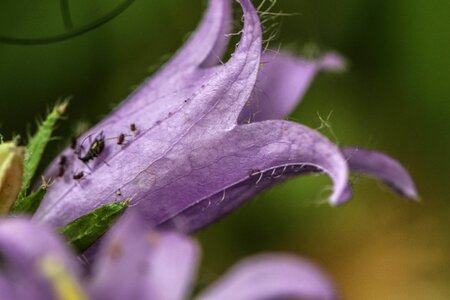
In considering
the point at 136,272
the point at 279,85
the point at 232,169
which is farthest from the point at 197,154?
the point at 136,272

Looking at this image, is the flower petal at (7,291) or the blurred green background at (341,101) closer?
the flower petal at (7,291)

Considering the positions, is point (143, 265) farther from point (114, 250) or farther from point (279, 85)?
point (279, 85)

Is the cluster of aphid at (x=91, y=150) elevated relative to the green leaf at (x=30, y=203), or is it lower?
lower

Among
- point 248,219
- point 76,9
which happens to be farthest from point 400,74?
point 76,9

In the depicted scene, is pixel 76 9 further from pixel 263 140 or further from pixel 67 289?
pixel 67 289

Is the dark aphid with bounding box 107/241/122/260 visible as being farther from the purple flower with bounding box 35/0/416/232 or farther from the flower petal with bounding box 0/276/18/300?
the purple flower with bounding box 35/0/416/232

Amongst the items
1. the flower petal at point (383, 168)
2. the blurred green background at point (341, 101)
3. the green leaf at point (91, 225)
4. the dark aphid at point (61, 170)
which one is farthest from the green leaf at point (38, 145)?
the blurred green background at point (341, 101)

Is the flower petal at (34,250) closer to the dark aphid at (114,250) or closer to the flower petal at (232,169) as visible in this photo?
the dark aphid at (114,250)
